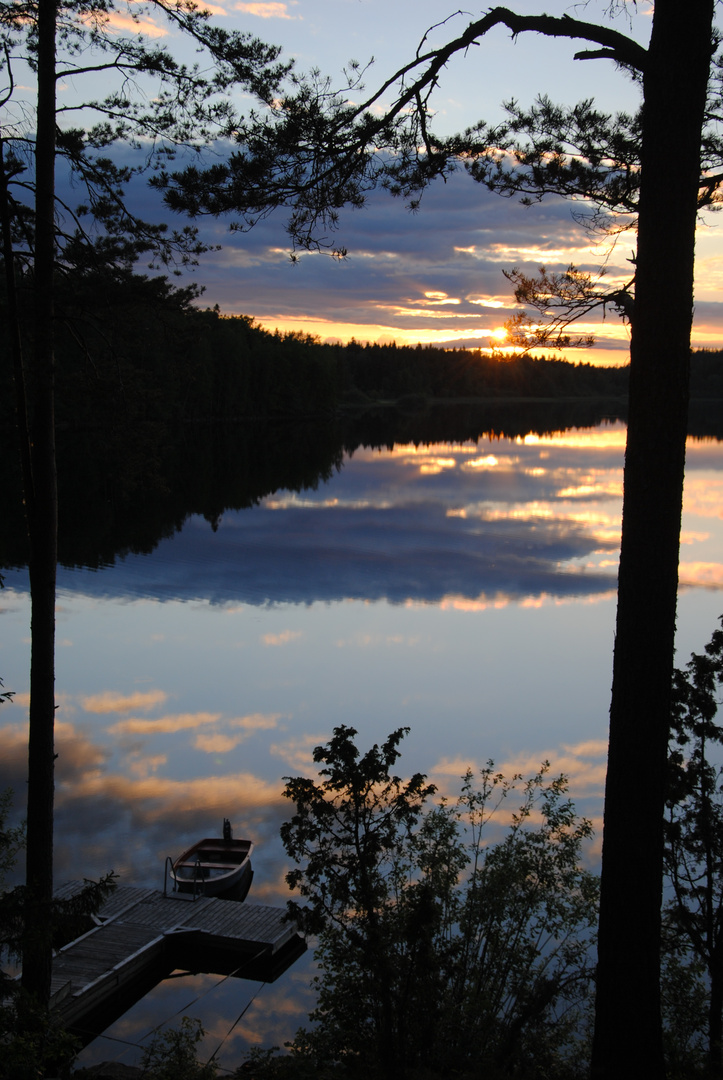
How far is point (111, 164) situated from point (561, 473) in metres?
43.3

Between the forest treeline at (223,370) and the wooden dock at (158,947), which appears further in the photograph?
the wooden dock at (158,947)

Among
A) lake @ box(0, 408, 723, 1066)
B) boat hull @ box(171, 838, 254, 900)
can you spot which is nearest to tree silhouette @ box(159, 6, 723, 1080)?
lake @ box(0, 408, 723, 1066)

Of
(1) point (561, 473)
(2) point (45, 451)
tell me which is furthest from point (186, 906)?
(1) point (561, 473)

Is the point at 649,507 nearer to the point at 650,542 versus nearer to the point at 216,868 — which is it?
the point at 650,542

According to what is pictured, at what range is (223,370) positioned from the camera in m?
91.1

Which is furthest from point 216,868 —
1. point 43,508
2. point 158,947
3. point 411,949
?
point 411,949

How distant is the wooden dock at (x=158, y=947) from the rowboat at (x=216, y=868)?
0.59 ft

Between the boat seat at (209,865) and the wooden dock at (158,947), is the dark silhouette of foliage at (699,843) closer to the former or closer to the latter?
the wooden dock at (158,947)

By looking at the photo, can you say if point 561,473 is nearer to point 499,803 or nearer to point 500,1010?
point 499,803

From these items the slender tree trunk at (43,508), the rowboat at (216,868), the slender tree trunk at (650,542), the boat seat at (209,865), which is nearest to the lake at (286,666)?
the rowboat at (216,868)

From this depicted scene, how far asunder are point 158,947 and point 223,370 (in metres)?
84.6

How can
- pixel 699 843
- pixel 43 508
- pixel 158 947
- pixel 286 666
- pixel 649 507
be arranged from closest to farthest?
1. pixel 649 507
2. pixel 43 508
3. pixel 699 843
4. pixel 158 947
5. pixel 286 666

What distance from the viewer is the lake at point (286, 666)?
12602mm

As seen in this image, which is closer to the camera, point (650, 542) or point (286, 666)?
point (650, 542)
